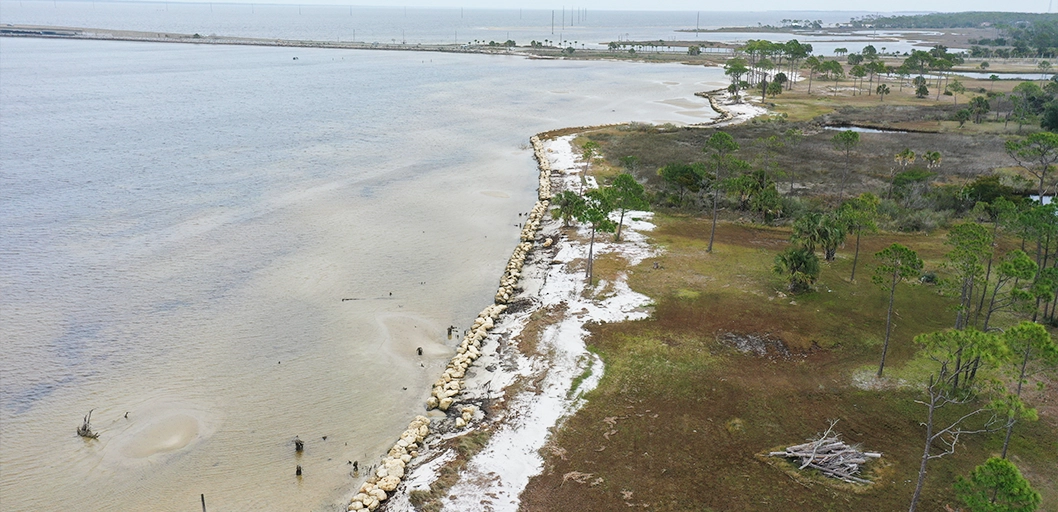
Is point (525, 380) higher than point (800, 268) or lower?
lower

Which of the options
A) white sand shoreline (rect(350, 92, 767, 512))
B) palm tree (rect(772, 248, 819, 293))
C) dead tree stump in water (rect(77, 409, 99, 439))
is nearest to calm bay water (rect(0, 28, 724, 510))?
dead tree stump in water (rect(77, 409, 99, 439))

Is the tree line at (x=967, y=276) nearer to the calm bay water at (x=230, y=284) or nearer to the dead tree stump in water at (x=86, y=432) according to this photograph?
the calm bay water at (x=230, y=284)

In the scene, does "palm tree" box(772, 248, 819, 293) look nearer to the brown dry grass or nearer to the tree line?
the tree line

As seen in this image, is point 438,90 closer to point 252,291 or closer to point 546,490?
point 252,291

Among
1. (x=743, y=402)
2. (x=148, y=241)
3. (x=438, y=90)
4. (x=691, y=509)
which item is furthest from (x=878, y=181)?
(x=438, y=90)

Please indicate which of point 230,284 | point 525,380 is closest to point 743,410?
point 525,380

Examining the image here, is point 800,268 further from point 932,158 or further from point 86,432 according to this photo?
point 86,432

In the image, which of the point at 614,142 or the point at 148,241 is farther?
the point at 614,142
